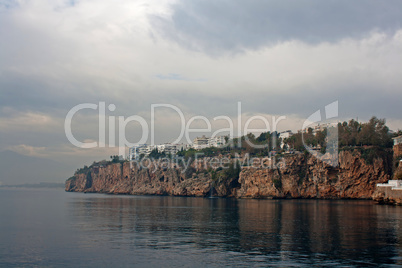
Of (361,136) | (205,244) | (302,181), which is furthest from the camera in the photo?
(302,181)

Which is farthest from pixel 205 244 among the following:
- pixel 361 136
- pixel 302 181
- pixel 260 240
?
pixel 361 136

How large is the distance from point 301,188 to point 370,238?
7958cm

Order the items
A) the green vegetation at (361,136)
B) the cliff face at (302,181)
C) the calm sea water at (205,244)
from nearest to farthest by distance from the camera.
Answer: the calm sea water at (205,244) → the cliff face at (302,181) → the green vegetation at (361,136)

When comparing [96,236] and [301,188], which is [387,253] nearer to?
[96,236]

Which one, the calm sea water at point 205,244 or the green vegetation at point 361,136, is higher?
the green vegetation at point 361,136

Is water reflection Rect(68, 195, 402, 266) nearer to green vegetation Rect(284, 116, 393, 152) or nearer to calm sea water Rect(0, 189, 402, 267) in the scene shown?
calm sea water Rect(0, 189, 402, 267)

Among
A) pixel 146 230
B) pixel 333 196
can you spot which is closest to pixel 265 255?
pixel 146 230

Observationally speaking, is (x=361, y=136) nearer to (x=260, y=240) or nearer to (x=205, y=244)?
(x=260, y=240)

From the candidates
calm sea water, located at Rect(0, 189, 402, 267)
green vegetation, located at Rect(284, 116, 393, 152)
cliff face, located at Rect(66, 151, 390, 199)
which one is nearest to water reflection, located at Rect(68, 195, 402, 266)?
calm sea water, located at Rect(0, 189, 402, 267)

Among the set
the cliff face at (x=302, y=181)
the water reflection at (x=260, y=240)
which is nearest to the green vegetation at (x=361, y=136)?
the cliff face at (x=302, y=181)

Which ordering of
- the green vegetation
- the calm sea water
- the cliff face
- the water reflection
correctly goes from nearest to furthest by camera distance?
the calm sea water
the water reflection
the cliff face
the green vegetation

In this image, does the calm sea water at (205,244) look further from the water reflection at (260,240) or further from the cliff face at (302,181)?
the cliff face at (302,181)

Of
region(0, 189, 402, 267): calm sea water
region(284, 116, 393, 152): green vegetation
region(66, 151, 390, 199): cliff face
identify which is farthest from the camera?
region(284, 116, 393, 152): green vegetation

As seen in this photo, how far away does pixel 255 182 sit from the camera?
117m
